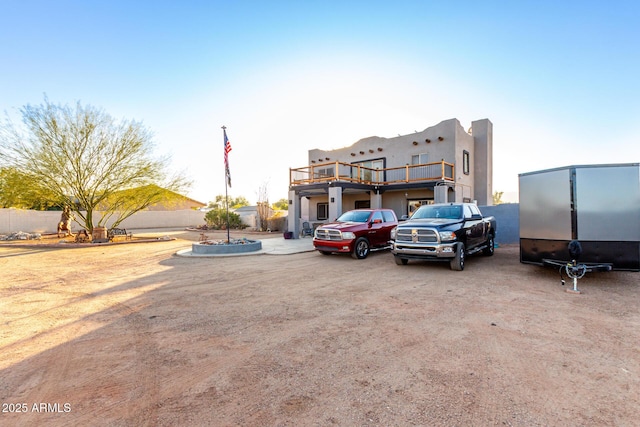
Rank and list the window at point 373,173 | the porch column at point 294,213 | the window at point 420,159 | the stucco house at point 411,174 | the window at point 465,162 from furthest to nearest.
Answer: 1. the window at point 373,173
2. the window at point 420,159
3. the window at point 465,162
4. the porch column at point 294,213
5. the stucco house at point 411,174

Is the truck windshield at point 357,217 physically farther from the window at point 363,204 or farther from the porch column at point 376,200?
the window at point 363,204

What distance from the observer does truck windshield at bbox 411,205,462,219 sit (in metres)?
9.80

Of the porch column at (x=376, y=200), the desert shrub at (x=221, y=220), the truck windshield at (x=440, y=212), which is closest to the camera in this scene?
the truck windshield at (x=440, y=212)

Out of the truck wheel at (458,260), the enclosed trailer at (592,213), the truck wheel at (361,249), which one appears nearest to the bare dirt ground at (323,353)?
the enclosed trailer at (592,213)

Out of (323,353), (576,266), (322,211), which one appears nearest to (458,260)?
(576,266)

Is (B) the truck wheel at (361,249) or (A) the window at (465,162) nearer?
(B) the truck wheel at (361,249)

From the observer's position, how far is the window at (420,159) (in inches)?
786

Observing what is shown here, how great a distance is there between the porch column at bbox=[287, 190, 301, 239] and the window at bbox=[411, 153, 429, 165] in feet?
27.1

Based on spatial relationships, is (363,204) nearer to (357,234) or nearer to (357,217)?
(357,217)

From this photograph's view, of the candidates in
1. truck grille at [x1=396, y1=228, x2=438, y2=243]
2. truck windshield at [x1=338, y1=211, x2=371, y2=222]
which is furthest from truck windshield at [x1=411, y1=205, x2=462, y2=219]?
truck windshield at [x1=338, y1=211, x2=371, y2=222]

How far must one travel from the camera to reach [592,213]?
680 centimetres

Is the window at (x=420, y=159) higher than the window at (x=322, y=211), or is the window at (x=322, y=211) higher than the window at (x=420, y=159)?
the window at (x=420, y=159)

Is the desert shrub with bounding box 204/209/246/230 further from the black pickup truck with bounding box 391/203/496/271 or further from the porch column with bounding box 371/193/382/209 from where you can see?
the black pickup truck with bounding box 391/203/496/271

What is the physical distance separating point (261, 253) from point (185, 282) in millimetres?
4978
